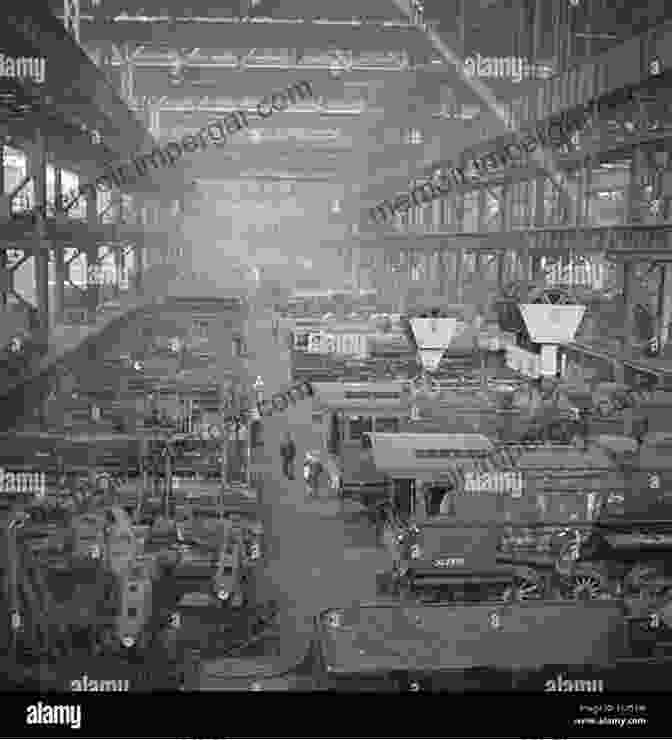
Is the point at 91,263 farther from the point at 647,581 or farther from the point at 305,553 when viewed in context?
the point at 647,581

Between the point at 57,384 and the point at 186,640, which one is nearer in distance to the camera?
the point at 186,640

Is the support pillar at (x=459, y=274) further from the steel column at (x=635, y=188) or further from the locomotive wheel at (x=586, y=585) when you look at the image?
the locomotive wheel at (x=586, y=585)

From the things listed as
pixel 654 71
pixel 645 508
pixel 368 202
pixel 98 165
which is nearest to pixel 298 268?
pixel 98 165

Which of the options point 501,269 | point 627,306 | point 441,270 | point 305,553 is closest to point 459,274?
point 441,270

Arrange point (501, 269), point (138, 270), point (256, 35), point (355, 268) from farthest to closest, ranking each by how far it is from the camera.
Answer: point (138, 270) → point (355, 268) → point (501, 269) → point (256, 35)

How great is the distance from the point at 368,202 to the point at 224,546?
18.8 feet

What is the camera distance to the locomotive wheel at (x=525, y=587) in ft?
22.2

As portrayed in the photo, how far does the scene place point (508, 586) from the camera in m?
6.86

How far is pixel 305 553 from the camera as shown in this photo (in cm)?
837

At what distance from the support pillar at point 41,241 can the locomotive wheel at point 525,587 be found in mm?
6111

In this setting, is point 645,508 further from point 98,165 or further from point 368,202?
point 98,165

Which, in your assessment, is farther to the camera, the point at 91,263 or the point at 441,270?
the point at 91,263

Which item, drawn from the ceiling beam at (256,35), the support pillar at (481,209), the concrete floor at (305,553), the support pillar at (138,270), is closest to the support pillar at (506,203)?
the support pillar at (481,209)

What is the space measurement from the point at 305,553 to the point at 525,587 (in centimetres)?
216
